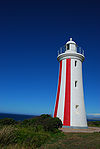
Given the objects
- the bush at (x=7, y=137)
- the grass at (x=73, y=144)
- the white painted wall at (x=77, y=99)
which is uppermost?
the white painted wall at (x=77, y=99)

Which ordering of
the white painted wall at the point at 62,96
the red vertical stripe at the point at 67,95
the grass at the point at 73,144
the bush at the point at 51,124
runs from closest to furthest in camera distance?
the grass at the point at 73,144, the bush at the point at 51,124, the red vertical stripe at the point at 67,95, the white painted wall at the point at 62,96

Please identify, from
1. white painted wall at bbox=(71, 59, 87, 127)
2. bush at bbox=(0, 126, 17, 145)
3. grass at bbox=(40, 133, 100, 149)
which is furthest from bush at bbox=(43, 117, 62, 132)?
bush at bbox=(0, 126, 17, 145)

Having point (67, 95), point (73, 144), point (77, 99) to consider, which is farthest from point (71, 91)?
point (73, 144)

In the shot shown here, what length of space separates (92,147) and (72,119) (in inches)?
379

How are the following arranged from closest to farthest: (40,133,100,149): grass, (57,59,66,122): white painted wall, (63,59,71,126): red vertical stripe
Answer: (40,133,100,149): grass < (63,59,71,126): red vertical stripe < (57,59,66,122): white painted wall

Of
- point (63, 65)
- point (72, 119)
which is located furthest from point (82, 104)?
point (63, 65)

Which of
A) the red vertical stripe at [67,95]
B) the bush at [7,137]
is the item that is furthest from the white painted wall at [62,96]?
the bush at [7,137]

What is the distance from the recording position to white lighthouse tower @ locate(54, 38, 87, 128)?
17.2 meters

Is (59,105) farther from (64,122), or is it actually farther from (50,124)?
(50,124)

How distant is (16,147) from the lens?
7301 millimetres

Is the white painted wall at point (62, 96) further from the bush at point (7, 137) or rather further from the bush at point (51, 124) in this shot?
the bush at point (7, 137)

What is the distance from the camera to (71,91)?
17.7m

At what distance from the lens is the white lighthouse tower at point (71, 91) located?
56.3 feet

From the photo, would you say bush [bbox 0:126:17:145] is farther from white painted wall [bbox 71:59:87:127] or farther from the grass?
white painted wall [bbox 71:59:87:127]
